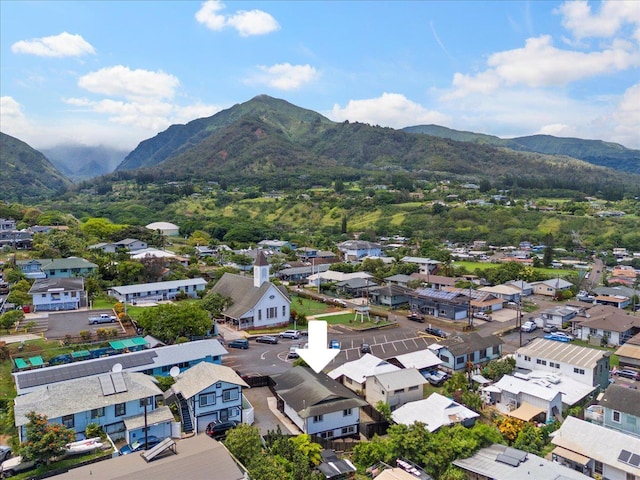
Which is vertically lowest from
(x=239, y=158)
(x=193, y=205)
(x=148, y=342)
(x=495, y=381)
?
(x=495, y=381)

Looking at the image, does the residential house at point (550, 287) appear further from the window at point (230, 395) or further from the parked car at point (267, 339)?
the window at point (230, 395)

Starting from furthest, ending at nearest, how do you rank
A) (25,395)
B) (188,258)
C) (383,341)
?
(188,258), (383,341), (25,395)

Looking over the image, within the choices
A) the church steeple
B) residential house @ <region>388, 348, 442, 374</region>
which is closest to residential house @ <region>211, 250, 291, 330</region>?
the church steeple

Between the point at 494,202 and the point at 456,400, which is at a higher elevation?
the point at 494,202

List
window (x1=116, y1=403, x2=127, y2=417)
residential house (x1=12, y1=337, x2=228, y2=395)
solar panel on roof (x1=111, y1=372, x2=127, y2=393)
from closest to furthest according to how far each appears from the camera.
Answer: window (x1=116, y1=403, x2=127, y2=417)
solar panel on roof (x1=111, y1=372, x2=127, y2=393)
residential house (x1=12, y1=337, x2=228, y2=395)

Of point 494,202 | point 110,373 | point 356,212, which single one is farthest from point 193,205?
point 110,373

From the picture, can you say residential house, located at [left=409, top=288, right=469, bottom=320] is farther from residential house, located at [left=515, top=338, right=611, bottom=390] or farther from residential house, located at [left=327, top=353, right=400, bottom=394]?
residential house, located at [left=327, top=353, right=400, bottom=394]

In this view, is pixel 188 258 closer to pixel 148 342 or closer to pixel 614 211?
pixel 148 342

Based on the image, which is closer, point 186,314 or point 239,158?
point 186,314
